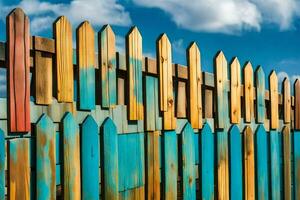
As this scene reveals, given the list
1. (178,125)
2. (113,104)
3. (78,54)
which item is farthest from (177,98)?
(78,54)

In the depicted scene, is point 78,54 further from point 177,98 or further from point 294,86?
point 294,86

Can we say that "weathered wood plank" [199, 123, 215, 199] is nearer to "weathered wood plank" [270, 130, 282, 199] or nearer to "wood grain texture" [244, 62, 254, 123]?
"wood grain texture" [244, 62, 254, 123]

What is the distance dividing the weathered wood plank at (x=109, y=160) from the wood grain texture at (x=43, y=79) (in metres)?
0.45

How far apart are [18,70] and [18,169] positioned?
0.48 meters

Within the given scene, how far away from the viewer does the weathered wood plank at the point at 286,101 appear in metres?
5.14

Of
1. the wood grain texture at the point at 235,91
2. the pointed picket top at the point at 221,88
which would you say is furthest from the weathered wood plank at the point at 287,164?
the pointed picket top at the point at 221,88

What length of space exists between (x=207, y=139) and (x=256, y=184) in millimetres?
996

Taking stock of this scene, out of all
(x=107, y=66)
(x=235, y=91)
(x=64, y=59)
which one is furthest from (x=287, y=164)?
(x=64, y=59)

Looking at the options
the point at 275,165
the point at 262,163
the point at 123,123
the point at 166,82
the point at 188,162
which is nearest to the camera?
the point at 123,123

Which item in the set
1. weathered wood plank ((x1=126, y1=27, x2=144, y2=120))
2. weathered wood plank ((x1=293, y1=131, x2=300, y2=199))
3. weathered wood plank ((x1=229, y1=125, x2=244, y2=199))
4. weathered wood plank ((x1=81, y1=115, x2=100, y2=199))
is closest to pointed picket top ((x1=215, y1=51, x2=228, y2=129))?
weathered wood plank ((x1=229, y1=125, x2=244, y2=199))

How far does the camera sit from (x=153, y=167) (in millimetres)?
3340

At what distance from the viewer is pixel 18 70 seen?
2.50 meters

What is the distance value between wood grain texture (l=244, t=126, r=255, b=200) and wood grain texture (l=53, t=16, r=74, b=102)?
2098 mm

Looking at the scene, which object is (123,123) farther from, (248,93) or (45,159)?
(248,93)
